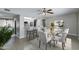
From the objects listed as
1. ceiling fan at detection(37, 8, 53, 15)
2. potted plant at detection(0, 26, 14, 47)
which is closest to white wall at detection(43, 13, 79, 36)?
ceiling fan at detection(37, 8, 53, 15)

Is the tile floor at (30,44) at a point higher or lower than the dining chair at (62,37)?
lower

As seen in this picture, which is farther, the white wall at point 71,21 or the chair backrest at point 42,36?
the chair backrest at point 42,36

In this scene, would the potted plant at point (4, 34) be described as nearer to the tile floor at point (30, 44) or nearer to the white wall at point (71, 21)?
the tile floor at point (30, 44)

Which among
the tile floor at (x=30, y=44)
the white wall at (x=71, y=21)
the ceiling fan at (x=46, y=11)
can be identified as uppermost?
the ceiling fan at (x=46, y=11)

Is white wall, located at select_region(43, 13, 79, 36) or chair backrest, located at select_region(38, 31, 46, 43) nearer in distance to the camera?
white wall, located at select_region(43, 13, 79, 36)

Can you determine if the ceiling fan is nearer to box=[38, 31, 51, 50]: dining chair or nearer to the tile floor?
box=[38, 31, 51, 50]: dining chair

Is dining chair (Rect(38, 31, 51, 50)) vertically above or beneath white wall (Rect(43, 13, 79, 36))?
beneath

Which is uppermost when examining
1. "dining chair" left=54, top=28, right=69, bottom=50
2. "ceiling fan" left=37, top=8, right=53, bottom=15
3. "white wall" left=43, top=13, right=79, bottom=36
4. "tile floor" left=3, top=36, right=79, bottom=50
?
"ceiling fan" left=37, top=8, right=53, bottom=15

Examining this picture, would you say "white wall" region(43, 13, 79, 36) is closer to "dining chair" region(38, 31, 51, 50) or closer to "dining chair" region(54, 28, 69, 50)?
"dining chair" region(54, 28, 69, 50)

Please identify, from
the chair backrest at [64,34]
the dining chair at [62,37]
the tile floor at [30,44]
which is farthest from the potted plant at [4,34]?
the chair backrest at [64,34]
